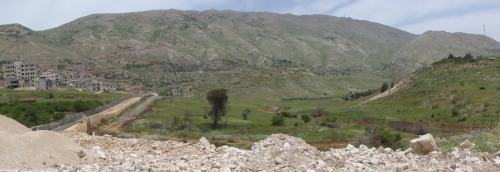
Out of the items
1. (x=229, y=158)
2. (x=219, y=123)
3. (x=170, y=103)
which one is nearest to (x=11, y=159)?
(x=229, y=158)

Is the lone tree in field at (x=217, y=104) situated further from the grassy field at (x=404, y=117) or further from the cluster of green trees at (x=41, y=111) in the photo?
the cluster of green trees at (x=41, y=111)

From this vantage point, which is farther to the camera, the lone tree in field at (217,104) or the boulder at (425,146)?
the lone tree in field at (217,104)

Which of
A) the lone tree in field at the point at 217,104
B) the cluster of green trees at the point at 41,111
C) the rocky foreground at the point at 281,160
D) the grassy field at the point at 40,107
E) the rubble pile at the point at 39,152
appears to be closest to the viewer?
the rocky foreground at the point at 281,160

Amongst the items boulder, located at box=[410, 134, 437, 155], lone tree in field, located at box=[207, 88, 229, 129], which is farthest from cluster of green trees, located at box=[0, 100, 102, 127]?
boulder, located at box=[410, 134, 437, 155]

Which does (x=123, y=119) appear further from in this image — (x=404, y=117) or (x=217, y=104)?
(x=404, y=117)

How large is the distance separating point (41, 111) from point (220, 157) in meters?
50.8

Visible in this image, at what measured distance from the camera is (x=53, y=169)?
13.9 m

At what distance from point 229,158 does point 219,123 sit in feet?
164

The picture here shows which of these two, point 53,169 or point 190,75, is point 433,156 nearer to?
point 53,169

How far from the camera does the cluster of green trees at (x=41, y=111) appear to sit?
5328cm

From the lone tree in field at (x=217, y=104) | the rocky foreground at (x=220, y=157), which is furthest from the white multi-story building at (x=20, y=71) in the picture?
the rocky foreground at (x=220, y=157)

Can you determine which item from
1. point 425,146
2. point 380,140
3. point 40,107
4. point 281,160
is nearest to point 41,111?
point 40,107

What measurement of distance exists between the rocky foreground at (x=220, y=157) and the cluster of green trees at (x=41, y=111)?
37713 millimetres

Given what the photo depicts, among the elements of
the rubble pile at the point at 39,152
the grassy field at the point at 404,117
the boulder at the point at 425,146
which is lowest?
the grassy field at the point at 404,117
